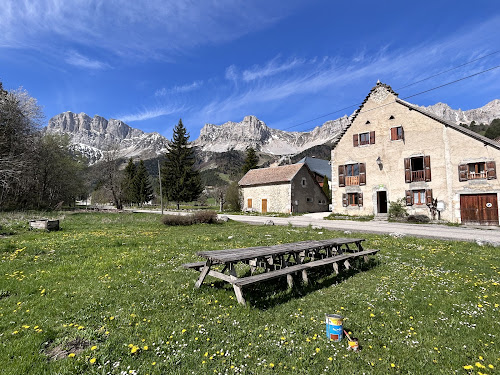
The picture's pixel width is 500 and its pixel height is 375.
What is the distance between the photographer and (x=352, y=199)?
1200 inches

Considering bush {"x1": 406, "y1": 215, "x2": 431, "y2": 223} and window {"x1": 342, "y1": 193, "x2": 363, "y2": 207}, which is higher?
window {"x1": 342, "y1": 193, "x2": 363, "y2": 207}

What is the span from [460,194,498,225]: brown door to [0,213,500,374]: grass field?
1910 centimetres

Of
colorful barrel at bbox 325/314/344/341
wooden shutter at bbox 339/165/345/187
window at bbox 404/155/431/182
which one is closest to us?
colorful barrel at bbox 325/314/344/341

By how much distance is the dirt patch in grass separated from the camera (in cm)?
362

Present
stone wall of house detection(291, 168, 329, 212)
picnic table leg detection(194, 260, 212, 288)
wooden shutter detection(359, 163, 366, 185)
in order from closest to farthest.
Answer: picnic table leg detection(194, 260, 212, 288), wooden shutter detection(359, 163, 366, 185), stone wall of house detection(291, 168, 329, 212)

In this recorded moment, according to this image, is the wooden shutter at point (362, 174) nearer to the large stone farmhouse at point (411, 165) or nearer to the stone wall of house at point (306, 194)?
the large stone farmhouse at point (411, 165)

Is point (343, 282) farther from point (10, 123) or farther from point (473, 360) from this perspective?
point (10, 123)

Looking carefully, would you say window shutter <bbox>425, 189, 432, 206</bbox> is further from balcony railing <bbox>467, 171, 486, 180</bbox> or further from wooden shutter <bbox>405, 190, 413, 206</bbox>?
balcony railing <bbox>467, 171, 486, 180</bbox>

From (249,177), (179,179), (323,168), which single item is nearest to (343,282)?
(249,177)

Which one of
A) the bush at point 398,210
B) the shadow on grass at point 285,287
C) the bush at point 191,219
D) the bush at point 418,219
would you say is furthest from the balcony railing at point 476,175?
the bush at point 191,219

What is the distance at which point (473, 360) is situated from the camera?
3516 millimetres

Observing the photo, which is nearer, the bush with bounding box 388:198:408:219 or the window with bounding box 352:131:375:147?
the bush with bounding box 388:198:408:219

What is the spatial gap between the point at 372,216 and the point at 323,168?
35.6 metres

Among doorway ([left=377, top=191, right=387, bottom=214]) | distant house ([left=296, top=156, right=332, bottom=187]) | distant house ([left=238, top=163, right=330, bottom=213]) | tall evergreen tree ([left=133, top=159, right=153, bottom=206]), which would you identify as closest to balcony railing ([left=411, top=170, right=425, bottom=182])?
doorway ([left=377, top=191, right=387, bottom=214])
